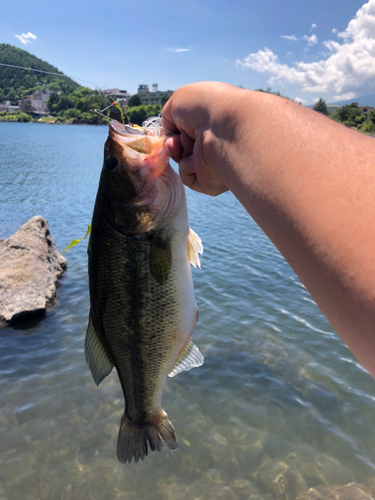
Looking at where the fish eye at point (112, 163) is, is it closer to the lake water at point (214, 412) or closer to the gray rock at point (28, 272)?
the lake water at point (214, 412)

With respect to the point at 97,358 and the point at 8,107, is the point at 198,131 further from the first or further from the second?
the point at 8,107

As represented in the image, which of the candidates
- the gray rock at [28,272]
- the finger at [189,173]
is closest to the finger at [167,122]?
the finger at [189,173]

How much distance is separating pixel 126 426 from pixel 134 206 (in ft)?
5.19

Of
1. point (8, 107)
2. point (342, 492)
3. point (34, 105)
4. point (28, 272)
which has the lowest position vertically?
point (342, 492)

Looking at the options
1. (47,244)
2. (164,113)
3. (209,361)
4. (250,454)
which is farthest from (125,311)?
(47,244)

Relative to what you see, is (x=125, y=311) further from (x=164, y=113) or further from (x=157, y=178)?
(x=164, y=113)

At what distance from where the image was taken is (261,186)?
1226 millimetres

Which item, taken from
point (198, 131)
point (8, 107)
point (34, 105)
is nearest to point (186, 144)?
point (198, 131)

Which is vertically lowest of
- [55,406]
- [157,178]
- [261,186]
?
[55,406]

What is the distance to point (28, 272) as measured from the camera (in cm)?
894

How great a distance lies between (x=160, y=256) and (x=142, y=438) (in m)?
1.36

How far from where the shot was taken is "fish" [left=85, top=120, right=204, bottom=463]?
6.95ft

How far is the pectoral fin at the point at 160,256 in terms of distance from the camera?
2115mm

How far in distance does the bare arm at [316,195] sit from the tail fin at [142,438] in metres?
1.89
